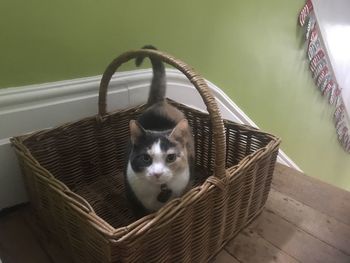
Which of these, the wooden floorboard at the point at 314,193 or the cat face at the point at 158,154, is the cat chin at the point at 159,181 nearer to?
the cat face at the point at 158,154

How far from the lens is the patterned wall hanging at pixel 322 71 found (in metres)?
1.87

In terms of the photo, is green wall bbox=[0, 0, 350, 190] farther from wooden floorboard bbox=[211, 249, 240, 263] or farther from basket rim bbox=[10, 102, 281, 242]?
wooden floorboard bbox=[211, 249, 240, 263]

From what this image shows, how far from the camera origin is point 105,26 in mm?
1021

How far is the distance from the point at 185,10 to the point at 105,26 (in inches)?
13.8

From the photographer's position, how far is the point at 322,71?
221 centimetres

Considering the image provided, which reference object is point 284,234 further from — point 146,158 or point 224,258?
point 146,158

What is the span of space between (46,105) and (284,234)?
79 cm

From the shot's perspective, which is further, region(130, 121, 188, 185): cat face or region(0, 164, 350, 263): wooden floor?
region(0, 164, 350, 263): wooden floor

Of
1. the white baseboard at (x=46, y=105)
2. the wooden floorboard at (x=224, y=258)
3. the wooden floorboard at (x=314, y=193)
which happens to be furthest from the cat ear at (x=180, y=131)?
the wooden floorboard at (x=314, y=193)

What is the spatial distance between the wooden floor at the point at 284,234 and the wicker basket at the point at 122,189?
0.05m

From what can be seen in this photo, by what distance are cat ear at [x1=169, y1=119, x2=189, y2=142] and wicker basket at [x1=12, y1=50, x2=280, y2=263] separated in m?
0.07

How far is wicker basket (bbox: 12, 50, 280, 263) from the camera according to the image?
59cm

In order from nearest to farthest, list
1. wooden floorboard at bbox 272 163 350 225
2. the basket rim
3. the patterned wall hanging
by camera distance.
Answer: the basket rim < wooden floorboard at bbox 272 163 350 225 < the patterned wall hanging

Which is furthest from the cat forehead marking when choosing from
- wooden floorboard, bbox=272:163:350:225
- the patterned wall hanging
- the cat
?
the patterned wall hanging
